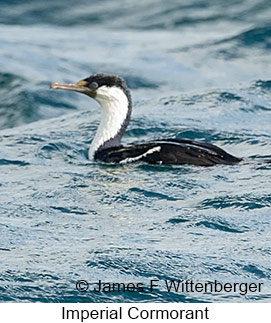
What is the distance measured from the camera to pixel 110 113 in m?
11.2

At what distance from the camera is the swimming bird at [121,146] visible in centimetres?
1011

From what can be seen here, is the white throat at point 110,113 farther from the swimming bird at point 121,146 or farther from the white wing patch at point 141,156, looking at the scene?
the white wing patch at point 141,156

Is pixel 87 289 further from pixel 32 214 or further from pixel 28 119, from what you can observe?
pixel 28 119

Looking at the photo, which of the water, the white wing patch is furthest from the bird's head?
the white wing patch

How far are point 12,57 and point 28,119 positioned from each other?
9.57 ft

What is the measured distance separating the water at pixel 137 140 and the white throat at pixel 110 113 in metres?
0.34

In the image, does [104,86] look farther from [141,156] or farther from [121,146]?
[141,156]

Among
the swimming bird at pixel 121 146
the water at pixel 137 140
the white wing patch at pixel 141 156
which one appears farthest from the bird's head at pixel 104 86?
the white wing patch at pixel 141 156

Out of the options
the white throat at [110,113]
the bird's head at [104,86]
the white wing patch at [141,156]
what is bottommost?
the white wing patch at [141,156]

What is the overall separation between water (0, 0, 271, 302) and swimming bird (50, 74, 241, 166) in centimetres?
11

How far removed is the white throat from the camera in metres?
11.0

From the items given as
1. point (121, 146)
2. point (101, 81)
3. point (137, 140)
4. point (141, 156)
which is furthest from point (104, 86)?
point (137, 140)

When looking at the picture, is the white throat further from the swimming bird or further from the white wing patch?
the white wing patch

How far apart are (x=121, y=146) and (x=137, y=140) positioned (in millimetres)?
1194
